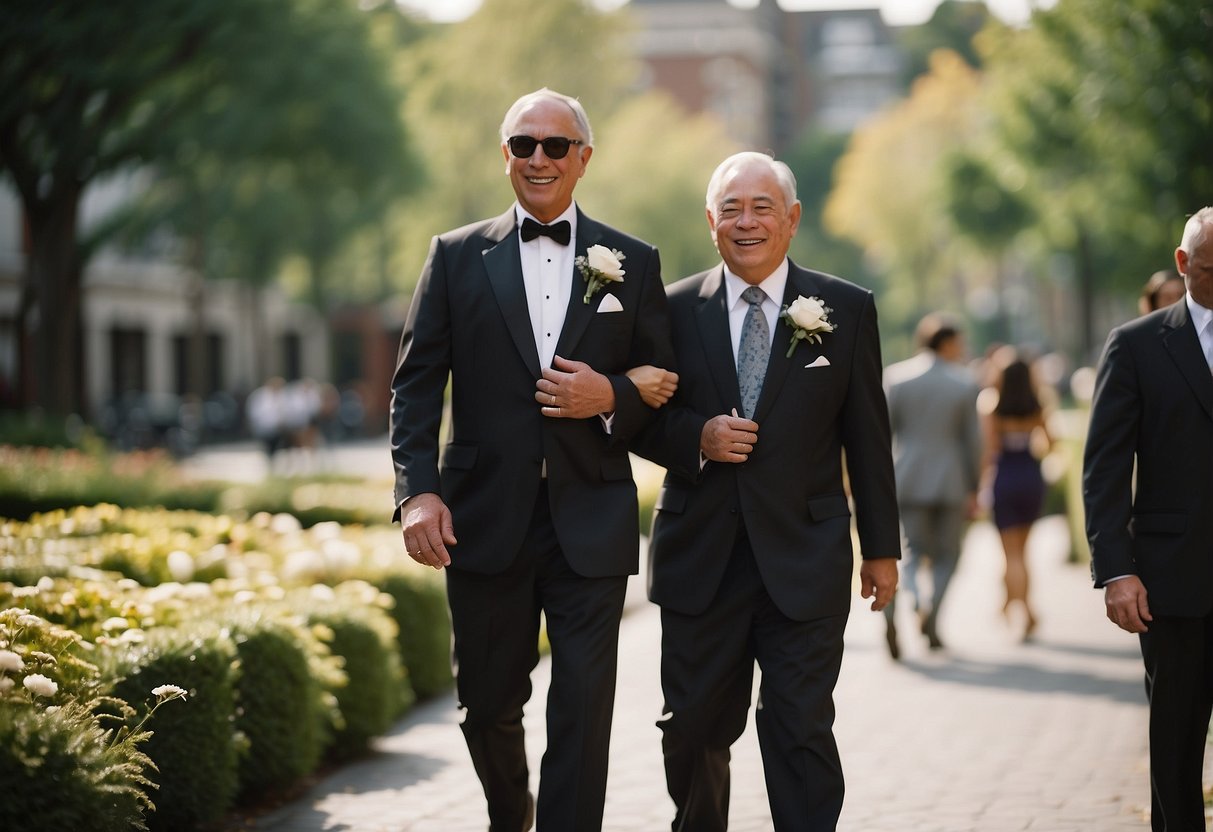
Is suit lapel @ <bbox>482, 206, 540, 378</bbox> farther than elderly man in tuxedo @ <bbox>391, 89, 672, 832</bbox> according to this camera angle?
Yes

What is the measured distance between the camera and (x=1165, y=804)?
4.59 meters

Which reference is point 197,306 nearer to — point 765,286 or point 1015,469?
point 1015,469

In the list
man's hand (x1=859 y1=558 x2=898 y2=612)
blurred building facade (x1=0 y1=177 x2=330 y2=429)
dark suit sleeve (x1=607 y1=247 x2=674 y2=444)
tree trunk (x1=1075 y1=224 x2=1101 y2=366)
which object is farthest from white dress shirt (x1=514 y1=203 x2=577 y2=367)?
blurred building facade (x1=0 y1=177 x2=330 y2=429)

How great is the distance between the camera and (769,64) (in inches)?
3632

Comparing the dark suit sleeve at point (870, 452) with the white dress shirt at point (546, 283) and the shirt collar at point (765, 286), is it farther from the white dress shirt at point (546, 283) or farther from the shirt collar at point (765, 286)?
the white dress shirt at point (546, 283)

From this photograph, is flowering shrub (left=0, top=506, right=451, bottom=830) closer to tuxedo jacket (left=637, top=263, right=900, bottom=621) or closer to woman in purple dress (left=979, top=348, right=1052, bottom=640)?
tuxedo jacket (left=637, top=263, right=900, bottom=621)

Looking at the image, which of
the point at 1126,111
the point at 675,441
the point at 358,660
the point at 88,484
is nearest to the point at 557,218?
the point at 675,441

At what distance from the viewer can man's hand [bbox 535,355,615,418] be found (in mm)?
4578

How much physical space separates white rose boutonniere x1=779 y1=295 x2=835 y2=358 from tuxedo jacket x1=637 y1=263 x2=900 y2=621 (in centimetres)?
3

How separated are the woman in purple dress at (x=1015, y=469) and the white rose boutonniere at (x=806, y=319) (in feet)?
21.9

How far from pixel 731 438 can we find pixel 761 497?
8.1 inches

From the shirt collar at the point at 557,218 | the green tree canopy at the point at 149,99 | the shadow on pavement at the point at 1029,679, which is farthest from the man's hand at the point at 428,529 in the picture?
the green tree canopy at the point at 149,99

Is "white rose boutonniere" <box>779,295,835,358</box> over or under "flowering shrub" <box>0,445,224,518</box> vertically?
over

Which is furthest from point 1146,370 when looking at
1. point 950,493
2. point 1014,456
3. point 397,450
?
point 1014,456
